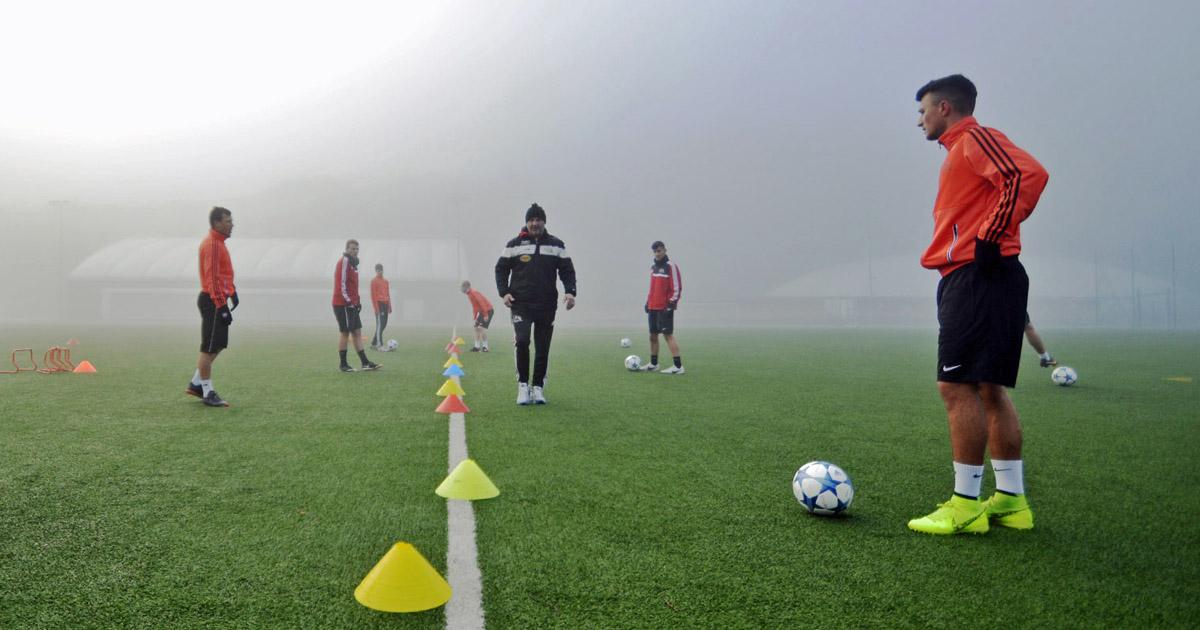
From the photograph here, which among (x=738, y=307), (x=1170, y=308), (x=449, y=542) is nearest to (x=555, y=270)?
(x=449, y=542)

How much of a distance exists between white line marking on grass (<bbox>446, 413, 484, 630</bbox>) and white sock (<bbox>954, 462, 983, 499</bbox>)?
247 centimetres

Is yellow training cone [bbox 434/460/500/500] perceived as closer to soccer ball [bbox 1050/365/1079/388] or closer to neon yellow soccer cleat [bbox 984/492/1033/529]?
neon yellow soccer cleat [bbox 984/492/1033/529]

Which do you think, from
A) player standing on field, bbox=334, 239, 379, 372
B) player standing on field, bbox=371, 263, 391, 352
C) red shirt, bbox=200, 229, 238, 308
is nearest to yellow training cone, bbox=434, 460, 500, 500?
red shirt, bbox=200, 229, 238, 308

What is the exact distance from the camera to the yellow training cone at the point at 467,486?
403cm

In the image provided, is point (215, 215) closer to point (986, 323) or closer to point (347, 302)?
point (347, 302)

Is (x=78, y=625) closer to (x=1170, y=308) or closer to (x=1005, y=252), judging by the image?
(x=1005, y=252)

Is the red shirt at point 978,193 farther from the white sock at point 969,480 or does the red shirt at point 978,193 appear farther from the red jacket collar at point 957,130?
the white sock at point 969,480

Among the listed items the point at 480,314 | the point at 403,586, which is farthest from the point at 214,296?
the point at 480,314

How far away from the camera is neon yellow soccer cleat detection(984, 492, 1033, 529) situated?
3676mm

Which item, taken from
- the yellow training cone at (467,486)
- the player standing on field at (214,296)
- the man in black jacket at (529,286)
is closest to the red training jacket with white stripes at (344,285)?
the player standing on field at (214,296)

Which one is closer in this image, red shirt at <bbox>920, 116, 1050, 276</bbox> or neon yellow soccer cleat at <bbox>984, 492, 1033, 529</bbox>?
red shirt at <bbox>920, 116, 1050, 276</bbox>

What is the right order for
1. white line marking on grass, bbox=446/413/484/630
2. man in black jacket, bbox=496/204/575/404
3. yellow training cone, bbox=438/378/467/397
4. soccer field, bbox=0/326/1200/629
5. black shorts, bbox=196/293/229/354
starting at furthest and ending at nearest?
yellow training cone, bbox=438/378/467/397 < man in black jacket, bbox=496/204/575/404 < black shorts, bbox=196/293/229/354 < soccer field, bbox=0/326/1200/629 < white line marking on grass, bbox=446/413/484/630

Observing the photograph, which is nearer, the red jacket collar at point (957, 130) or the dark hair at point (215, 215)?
the red jacket collar at point (957, 130)

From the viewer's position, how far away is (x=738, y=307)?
78.6 m
